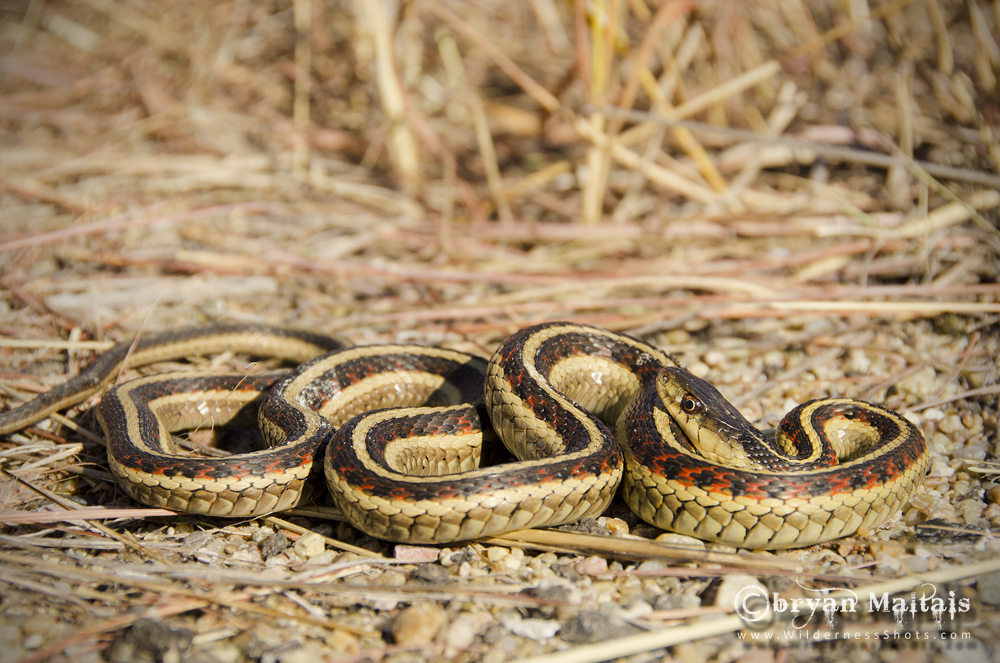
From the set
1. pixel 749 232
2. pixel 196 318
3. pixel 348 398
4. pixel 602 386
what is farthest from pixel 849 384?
pixel 196 318

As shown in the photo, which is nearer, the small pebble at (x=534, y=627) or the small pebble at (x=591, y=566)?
the small pebble at (x=534, y=627)

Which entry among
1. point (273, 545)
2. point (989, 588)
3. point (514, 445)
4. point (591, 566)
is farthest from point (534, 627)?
point (989, 588)

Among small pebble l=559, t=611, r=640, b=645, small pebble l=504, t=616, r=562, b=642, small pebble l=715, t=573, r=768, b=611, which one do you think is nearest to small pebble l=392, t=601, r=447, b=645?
small pebble l=504, t=616, r=562, b=642

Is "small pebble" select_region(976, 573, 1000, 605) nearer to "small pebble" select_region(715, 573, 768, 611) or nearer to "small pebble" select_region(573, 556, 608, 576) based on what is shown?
"small pebble" select_region(715, 573, 768, 611)

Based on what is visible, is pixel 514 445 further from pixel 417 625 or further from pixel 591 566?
pixel 417 625

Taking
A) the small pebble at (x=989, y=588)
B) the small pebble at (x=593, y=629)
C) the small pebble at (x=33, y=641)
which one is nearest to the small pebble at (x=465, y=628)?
the small pebble at (x=593, y=629)

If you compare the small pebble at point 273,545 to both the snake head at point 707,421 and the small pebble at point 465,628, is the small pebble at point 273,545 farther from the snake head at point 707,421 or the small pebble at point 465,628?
the snake head at point 707,421

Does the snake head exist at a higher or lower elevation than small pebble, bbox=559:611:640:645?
higher
